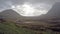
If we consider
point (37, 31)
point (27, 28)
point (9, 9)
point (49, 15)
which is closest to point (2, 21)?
point (9, 9)

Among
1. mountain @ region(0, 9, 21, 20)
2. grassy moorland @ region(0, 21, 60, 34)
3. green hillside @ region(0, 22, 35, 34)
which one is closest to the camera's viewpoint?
grassy moorland @ region(0, 21, 60, 34)

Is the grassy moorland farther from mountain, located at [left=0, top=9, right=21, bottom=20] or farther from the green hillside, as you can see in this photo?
mountain, located at [left=0, top=9, right=21, bottom=20]

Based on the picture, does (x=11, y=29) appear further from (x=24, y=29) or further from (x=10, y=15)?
(x=10, y=15)

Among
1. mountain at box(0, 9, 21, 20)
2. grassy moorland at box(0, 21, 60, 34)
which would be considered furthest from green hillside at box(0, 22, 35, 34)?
mountain at box(0, 9, 21, 20)

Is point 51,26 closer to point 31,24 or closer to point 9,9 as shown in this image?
point 31,24

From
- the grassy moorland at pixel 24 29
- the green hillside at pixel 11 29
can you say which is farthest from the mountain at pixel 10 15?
the grassy moorland at pixel 24 29

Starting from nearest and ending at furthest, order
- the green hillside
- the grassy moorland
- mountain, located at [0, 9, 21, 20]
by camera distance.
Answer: the grassy moorland
the green hillside
mountain, located at [0, 9, 21, 20]

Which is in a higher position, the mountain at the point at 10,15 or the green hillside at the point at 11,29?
the mountain at the point at 10,15

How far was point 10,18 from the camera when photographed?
56.8ft

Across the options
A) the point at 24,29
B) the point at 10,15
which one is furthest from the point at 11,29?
the point at 10,15

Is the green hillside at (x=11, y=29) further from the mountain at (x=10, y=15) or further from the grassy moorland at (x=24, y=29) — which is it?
the mountain at (x=10, y=15)

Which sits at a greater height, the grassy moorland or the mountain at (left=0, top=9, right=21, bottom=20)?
the mountain at (left=0, top=9, right=21, bottom=20)

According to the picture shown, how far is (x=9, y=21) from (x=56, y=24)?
473 cm

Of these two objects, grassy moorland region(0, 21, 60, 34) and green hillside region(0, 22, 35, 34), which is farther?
green hillside region(0, 22, 35, 34)
